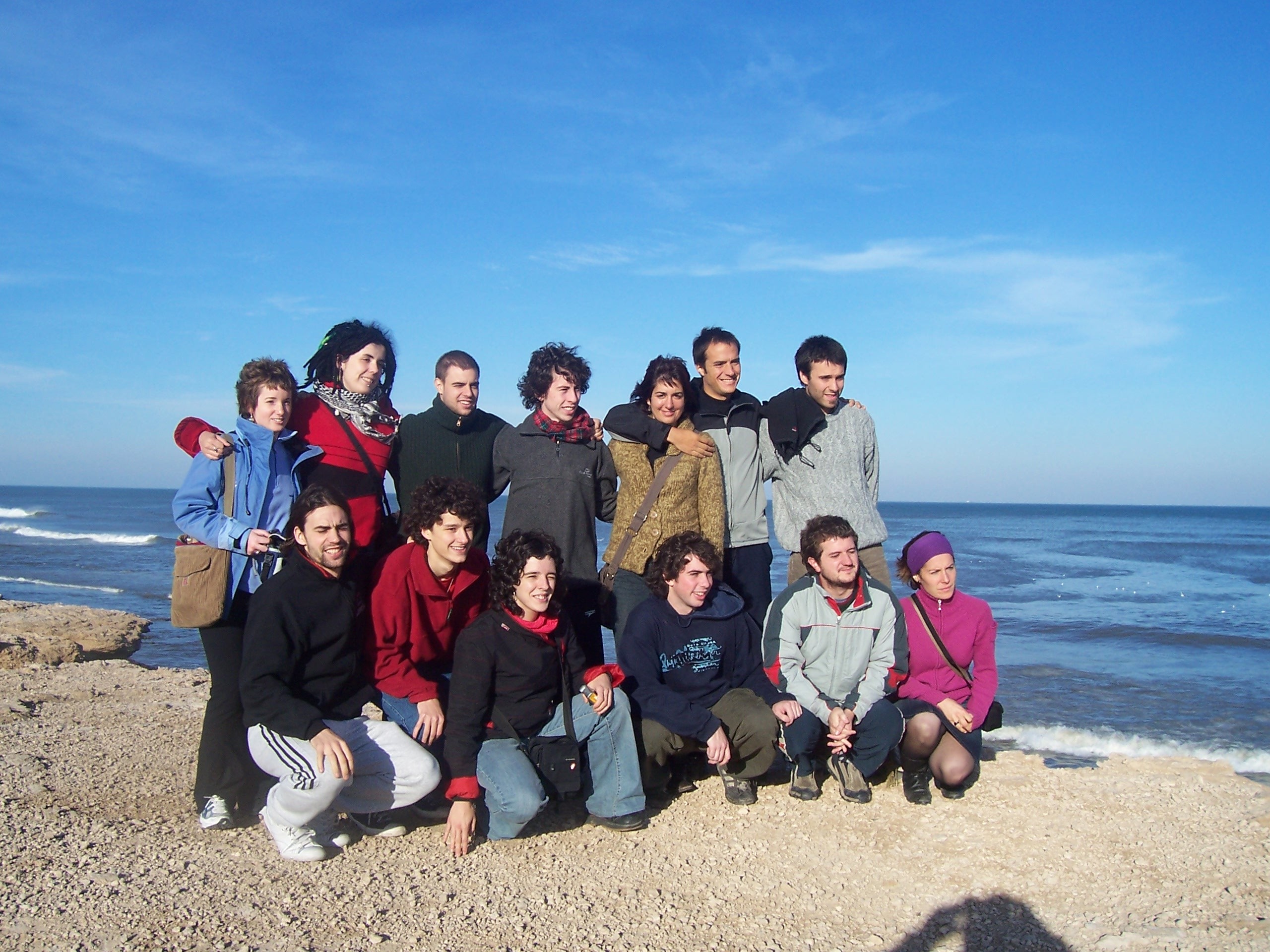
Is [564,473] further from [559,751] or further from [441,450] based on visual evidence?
[559,751]

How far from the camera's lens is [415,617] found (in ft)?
13.0

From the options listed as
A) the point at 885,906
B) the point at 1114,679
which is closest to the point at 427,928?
the point at 885,906

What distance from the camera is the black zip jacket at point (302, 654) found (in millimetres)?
3488

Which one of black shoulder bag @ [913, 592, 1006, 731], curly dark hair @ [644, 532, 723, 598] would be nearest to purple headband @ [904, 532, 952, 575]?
black shoulder bag @ [913, 592, 1006, 731]

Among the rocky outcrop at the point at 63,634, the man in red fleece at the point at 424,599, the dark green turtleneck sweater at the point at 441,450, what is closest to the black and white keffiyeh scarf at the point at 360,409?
the dark green turtleneck sweater at the point at 441,450

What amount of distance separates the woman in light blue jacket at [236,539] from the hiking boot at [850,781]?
2800 millimetres

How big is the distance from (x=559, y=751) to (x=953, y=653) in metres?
2.13

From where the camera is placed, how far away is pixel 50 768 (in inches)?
182

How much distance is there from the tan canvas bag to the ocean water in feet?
18.4

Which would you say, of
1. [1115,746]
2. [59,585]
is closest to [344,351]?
[1115,746]

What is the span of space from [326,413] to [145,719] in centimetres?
294

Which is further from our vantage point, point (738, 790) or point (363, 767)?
point (738, 790)

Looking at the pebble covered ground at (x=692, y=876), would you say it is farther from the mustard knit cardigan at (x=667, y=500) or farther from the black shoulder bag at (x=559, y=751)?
the mustard knit cardigan at (x=667, y=500)

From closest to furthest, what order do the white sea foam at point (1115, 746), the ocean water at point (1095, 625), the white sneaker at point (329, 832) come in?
the white sneaker at point (329, 832)
the white sea foam at point (1115, 746)
the ocean water at point (1095, 625)
